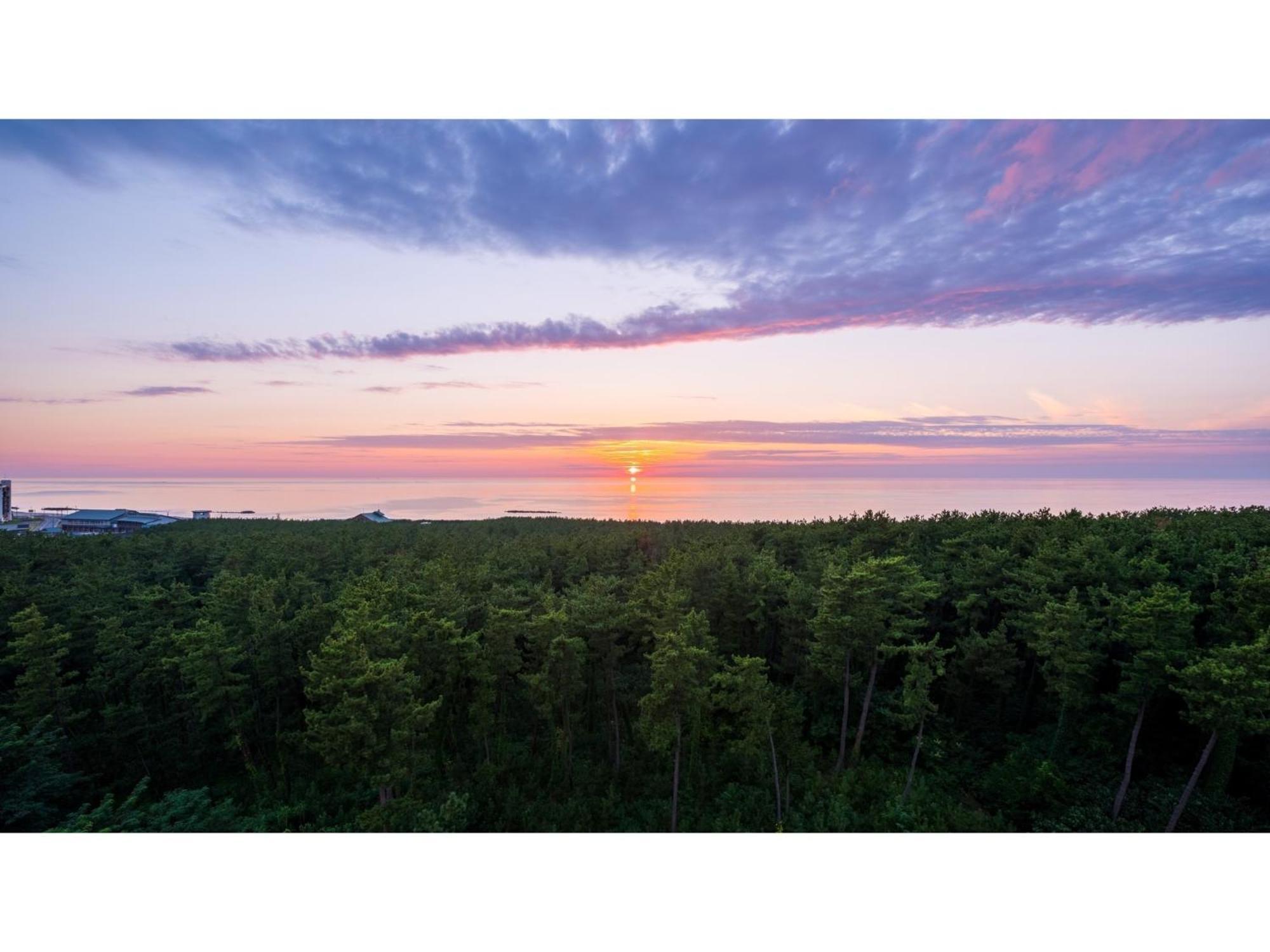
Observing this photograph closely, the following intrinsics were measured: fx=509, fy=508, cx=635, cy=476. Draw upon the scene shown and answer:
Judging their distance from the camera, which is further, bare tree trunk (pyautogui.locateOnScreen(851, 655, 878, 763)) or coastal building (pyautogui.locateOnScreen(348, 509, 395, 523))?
coastal building (pyautogui.locateOnScreen(348, 509, 395, 523))

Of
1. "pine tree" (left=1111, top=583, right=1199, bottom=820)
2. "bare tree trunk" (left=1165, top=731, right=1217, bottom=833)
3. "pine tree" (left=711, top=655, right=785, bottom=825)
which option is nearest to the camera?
"bare tree trunk" (left=1165, top=731, right=1217, bottom=833)

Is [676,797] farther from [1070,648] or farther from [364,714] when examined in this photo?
[1070,648]

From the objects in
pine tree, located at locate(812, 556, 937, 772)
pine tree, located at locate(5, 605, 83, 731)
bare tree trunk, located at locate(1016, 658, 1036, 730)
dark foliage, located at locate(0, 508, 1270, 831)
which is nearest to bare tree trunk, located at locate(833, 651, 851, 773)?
pine tree, located at locate(812, 556, 937, 772)

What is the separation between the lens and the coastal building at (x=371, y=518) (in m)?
64.4

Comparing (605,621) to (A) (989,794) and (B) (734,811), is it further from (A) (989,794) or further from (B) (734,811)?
(A) (989,794)

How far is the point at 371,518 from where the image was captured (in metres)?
67.4

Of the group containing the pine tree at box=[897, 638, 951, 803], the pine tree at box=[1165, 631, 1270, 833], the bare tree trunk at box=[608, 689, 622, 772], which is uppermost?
the pine tree at box=[1165, 631, 1270, 833]

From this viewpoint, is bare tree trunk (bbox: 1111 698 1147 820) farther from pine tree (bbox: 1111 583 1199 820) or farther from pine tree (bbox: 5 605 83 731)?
pine tree (bbox: 5 605 83 731)

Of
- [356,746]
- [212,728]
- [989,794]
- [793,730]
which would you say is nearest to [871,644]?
[793,730]

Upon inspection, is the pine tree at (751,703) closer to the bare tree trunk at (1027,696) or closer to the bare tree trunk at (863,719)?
the bare tree trunk at (863,719)

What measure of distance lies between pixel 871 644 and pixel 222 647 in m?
19.2

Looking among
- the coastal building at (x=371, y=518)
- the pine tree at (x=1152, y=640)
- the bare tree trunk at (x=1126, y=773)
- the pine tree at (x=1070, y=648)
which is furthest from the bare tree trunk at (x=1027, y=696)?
the coastal building at (x=371, y=518)

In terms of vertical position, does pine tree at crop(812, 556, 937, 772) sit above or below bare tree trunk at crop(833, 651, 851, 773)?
above

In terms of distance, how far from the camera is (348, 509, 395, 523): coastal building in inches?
2534
